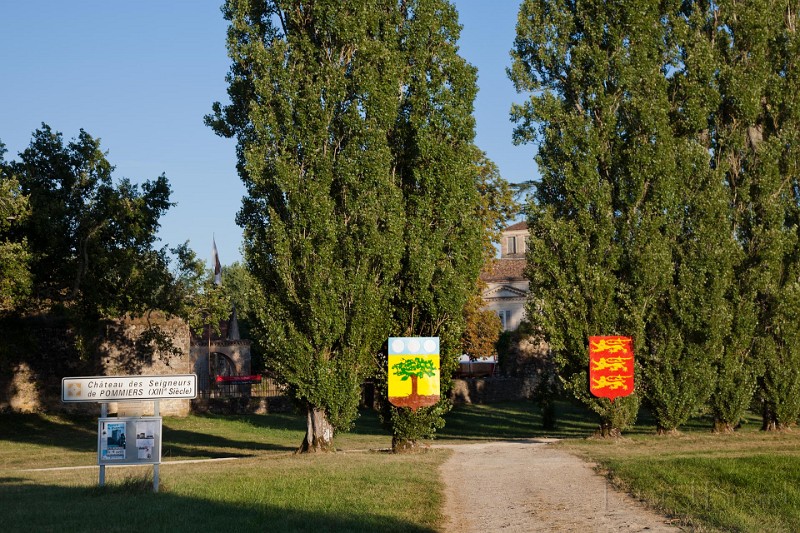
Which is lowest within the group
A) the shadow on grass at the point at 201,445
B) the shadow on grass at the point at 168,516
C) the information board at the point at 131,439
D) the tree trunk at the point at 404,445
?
the shadow on grass at the point at 201,445

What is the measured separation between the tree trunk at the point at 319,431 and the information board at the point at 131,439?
699cm

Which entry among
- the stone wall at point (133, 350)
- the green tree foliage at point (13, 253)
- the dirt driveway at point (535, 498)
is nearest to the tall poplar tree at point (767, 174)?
the dirt driveway at point (535, 498)

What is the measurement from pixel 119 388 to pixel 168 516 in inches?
149

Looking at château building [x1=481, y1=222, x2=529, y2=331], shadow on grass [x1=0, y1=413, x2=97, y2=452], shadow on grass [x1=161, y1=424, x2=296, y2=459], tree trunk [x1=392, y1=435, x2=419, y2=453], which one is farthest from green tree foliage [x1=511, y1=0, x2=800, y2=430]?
château building [x1=481, y1=222, x2=529, y2=331]

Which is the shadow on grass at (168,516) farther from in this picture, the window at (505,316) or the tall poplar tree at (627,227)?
the window at (505,316)

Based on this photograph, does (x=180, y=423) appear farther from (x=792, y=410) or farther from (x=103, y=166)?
(x=792, y=410)

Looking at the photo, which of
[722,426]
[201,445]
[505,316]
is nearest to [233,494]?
[201,445]

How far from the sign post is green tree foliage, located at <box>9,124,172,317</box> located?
14056 millimetres

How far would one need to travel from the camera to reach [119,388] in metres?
14.2

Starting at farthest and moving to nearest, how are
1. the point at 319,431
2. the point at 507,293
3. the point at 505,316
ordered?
1. the point at 505,316
2. the point at 507,293
3. the point at 319,431

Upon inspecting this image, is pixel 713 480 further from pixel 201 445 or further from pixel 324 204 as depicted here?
pixel 201 445

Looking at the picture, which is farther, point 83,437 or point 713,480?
point 83,437

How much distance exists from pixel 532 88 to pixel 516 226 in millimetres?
64122

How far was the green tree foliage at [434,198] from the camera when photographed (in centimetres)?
2102
